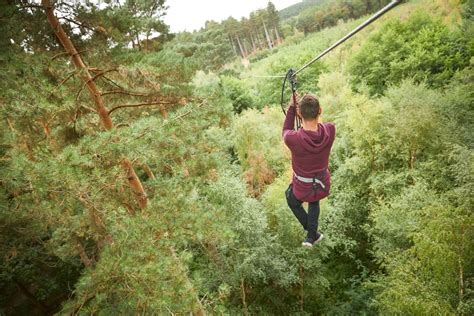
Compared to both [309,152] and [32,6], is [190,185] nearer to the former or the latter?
[309,152]

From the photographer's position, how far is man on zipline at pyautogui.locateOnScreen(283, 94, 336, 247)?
344 cm

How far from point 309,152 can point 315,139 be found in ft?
0.59

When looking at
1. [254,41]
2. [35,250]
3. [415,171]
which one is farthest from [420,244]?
[254,41]

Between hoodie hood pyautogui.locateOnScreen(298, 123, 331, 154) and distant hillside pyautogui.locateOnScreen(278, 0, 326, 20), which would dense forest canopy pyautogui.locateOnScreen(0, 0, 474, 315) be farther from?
distant hillside pyautogui.locateOnScreen(278, 0, 326, 20)

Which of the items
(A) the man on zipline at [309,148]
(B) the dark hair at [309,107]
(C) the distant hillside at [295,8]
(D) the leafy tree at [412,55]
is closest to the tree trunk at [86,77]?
(A) the man on zipline at [309,148]

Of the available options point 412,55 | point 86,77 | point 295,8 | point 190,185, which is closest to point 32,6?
point 86,77

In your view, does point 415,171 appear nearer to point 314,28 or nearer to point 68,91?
point 68,91

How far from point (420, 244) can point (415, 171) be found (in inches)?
227

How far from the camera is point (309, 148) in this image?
11.6 ft

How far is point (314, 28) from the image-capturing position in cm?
6462

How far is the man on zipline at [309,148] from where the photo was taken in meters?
3.44

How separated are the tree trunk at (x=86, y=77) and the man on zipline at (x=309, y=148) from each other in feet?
12.3

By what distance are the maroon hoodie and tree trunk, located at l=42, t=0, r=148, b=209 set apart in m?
3.84

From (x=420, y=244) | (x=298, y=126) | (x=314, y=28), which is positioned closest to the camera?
(x=298, y=126)
